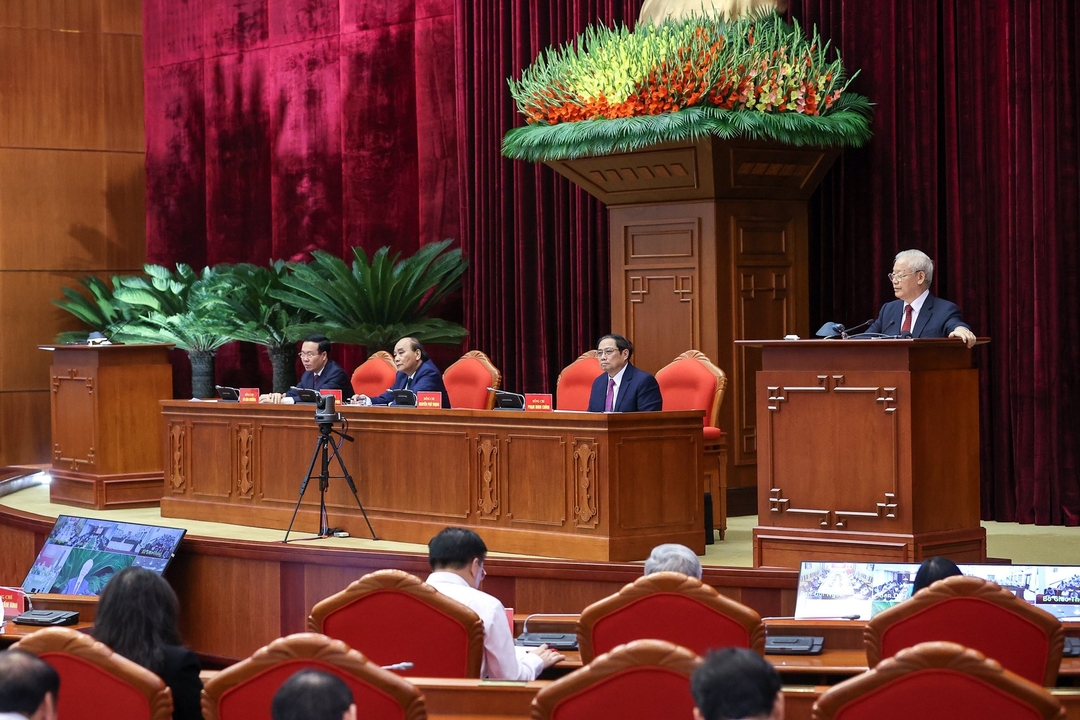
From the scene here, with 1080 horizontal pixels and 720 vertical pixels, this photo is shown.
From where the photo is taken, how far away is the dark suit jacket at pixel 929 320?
5.79 meters

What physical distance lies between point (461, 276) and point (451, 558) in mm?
6704

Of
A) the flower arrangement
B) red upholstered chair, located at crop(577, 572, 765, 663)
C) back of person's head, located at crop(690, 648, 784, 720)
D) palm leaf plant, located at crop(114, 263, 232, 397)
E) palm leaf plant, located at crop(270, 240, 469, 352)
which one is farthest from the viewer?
palm leaf plant, located at crop(114, 263, 232, 397)

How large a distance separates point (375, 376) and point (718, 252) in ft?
7.78

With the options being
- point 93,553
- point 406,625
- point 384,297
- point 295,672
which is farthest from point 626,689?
point 384,297

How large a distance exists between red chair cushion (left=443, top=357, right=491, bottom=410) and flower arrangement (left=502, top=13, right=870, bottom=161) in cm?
127

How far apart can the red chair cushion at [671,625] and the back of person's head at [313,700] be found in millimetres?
1276

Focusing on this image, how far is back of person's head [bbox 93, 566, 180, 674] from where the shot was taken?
10.7 feet

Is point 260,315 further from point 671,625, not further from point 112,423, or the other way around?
point 671,625

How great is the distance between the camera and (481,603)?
3707 millimetres

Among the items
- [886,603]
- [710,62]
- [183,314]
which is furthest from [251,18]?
[886,603]

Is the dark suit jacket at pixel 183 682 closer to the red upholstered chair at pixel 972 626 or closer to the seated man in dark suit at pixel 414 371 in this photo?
the red upholstered chair at pixel 972 626

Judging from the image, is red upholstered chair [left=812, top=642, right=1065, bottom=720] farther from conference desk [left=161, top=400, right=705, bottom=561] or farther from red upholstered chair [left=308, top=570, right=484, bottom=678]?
Answer: conference desk [left=161, top=400, right=705, bottom=561]

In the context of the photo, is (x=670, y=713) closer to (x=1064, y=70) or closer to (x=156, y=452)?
(x=1064, y=70)

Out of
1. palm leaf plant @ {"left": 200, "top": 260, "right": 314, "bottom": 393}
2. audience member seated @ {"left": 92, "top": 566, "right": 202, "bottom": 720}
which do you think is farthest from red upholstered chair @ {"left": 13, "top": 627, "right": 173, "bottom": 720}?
palm leaf plant @ {"left": 200, "top": 260, "right": 314, "bottom": 393}
